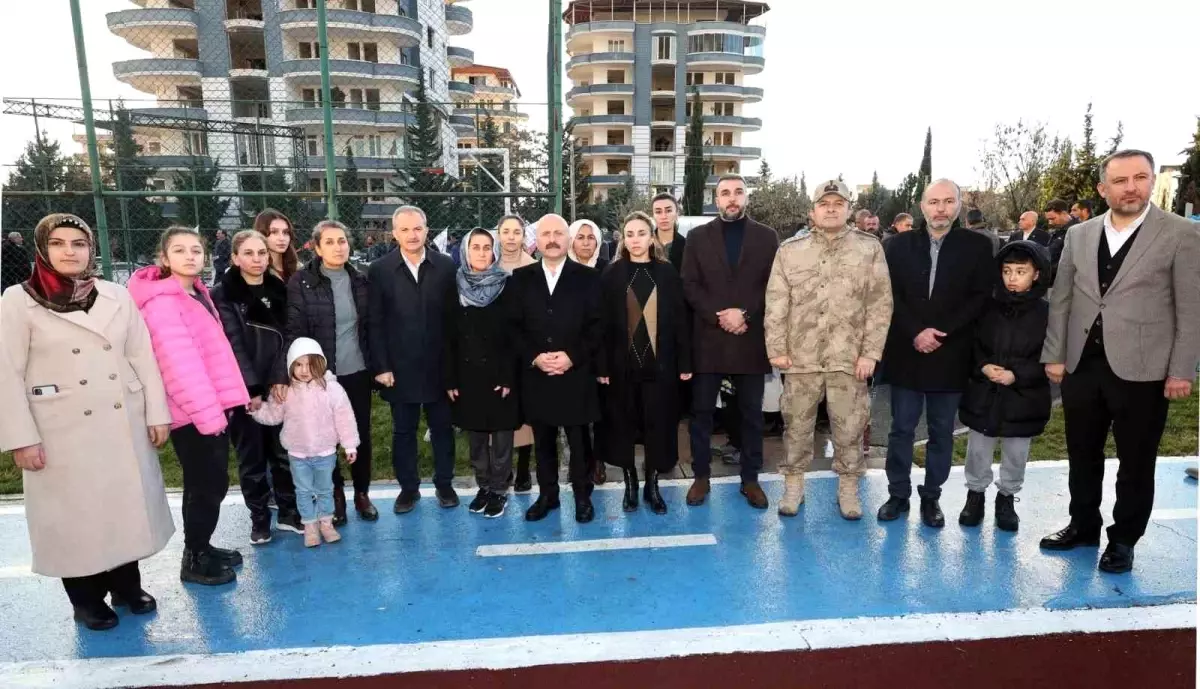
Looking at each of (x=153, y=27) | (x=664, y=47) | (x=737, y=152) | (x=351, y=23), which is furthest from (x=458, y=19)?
(x=737, y=152)

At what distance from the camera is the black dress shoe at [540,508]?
459 centimetres

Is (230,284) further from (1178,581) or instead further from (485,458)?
(1178,581)

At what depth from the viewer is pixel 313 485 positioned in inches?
166

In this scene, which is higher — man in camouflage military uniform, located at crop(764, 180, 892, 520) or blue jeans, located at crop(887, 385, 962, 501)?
man in camouflage military uniform, located at crop(764, 180, 892, 520)

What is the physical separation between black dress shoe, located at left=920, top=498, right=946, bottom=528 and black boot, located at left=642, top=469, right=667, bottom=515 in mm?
1679

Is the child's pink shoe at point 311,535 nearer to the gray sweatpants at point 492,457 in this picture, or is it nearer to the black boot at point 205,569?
the black boot at point 205,569

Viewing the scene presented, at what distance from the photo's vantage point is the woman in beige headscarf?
4.68 meters

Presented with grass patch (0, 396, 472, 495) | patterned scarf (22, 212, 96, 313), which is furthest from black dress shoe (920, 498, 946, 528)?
patterned scarf (22, 212, 96, 313)

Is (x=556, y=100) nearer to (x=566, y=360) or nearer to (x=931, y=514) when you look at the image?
(x=566, y=360)

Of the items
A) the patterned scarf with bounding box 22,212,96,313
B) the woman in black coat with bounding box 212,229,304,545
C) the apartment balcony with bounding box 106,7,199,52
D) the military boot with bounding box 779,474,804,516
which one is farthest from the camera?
the apartment balcony with bounding box 106,7,199,52

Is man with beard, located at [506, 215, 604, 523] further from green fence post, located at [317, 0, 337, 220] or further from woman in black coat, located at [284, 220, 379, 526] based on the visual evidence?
green fence post, located at [317, 0, 337, 220]

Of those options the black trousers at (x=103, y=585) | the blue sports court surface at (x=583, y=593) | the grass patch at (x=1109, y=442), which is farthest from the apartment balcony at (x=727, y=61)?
the black trousers at (x=103, y=585)

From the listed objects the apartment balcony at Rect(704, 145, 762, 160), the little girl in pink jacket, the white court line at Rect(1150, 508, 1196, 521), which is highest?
the apartment balcony at Rect(704, 145, 762, 160)

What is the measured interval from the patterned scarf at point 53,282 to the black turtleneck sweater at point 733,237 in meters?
3.56
